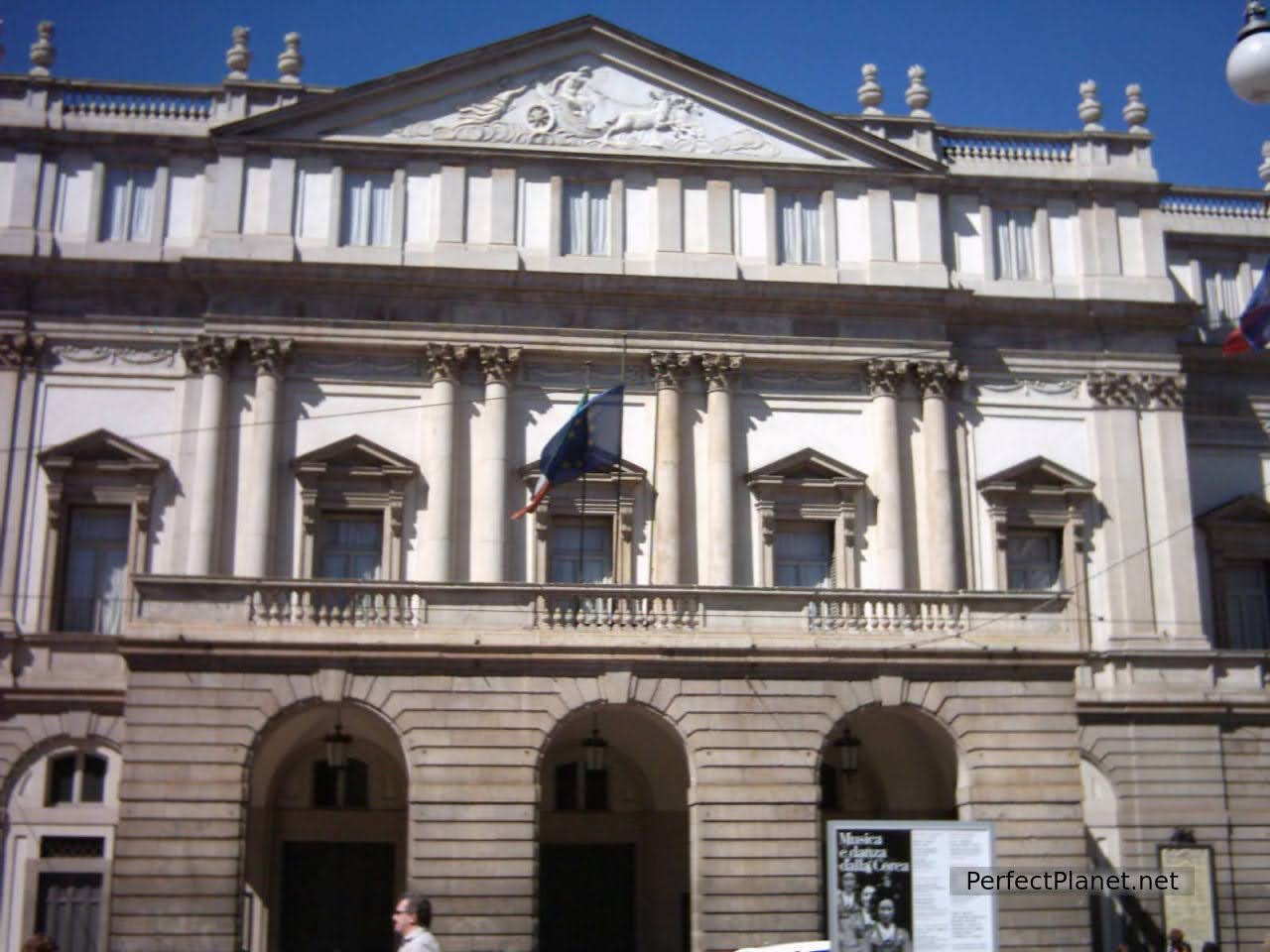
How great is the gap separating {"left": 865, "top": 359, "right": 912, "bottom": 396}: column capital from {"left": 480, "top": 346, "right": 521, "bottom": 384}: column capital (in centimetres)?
706

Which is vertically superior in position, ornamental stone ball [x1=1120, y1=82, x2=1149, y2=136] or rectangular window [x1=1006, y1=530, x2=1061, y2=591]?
ornamental stone ball [x1=1120, y1=82, x2=1149, y2=136]

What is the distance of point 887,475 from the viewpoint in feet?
101

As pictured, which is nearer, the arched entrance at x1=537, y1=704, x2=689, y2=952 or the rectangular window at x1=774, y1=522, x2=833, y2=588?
the arched entrance at x1=537, y1=704, x2=689, y2=952

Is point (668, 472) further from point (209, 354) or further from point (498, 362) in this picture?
point (209, 354)

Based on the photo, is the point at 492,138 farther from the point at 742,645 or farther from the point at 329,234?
the point at 742,645

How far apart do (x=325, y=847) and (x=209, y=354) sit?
373 inches

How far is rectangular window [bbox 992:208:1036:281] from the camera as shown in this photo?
33.2 m

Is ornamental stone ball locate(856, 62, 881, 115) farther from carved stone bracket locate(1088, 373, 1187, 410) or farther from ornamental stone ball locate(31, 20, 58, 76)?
ornamental stone ball locate(31, 20, 58, 76)

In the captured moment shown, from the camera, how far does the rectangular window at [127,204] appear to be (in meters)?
30.9

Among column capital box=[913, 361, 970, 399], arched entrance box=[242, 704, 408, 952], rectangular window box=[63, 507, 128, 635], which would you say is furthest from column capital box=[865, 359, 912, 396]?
rectangular window box=[63, 507, 128, 635]

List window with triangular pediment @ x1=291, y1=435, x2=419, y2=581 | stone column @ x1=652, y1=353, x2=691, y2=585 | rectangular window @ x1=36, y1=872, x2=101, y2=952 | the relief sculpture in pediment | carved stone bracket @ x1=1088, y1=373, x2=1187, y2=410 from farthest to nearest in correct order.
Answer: carved stone bracket @ x1=1088, y1=373, x2=1187, y2=410 < the relief sculpture in pediment < stone column @ x1=652, y1=353, x2=691, y2=585 < window with triangular pediment @ x1=291, y1=435, x2=419, y2=581 < rectangular window @ x1=36, y1=872, x2=101, y2=952

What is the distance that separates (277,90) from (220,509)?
8838mm

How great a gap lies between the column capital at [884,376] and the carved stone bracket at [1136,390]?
4.28 metres

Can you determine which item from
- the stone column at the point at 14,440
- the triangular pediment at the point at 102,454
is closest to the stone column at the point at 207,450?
the triangular pediment at the point at 102,454
